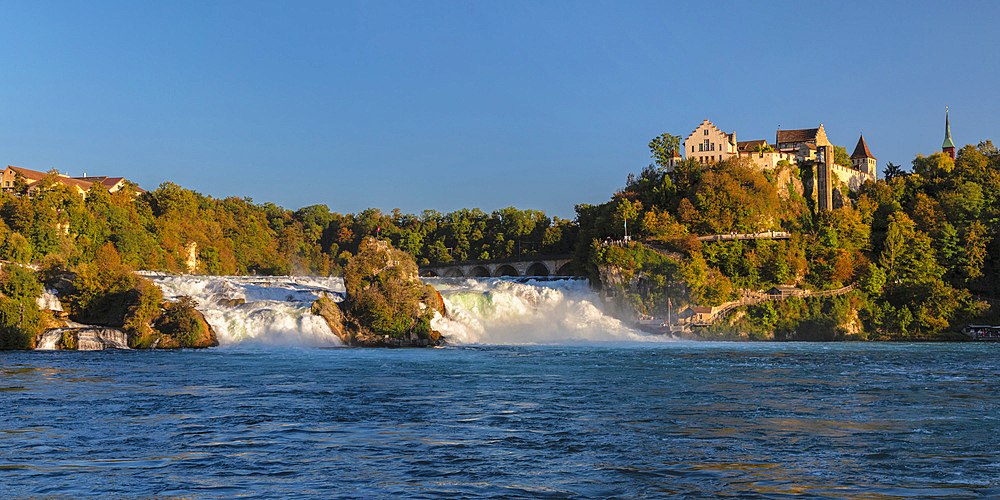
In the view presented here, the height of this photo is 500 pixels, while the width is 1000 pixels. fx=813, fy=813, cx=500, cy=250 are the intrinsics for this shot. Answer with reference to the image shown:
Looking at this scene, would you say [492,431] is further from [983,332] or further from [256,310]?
[983,332]

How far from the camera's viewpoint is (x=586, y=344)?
56281 millimetres

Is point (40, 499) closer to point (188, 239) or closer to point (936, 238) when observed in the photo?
point (936, 238)

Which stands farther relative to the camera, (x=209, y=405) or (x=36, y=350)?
(x=36, y=350)

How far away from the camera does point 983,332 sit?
66.2 m

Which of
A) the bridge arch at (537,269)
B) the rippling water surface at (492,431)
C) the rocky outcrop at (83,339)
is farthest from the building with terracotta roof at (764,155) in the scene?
the rocky outcrop at (83,339)

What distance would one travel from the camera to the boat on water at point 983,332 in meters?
65.9

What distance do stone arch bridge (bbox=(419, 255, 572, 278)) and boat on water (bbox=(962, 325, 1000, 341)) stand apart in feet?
130

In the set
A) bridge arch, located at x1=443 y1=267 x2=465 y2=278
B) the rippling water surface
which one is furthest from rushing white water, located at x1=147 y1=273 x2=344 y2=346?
bridge arch, located at x1=443 y1=267 x2=465 y2=278

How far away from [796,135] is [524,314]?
147 feet

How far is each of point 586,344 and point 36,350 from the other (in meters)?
33.7

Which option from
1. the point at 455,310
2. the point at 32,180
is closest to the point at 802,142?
the point at 455,310

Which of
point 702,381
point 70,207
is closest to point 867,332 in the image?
point 702,381

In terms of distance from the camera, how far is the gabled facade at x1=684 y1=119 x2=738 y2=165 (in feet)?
282

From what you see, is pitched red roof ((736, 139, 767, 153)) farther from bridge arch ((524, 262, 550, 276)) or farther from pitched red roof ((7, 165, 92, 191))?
pitched red roof ((7, 165, 92, 191))
